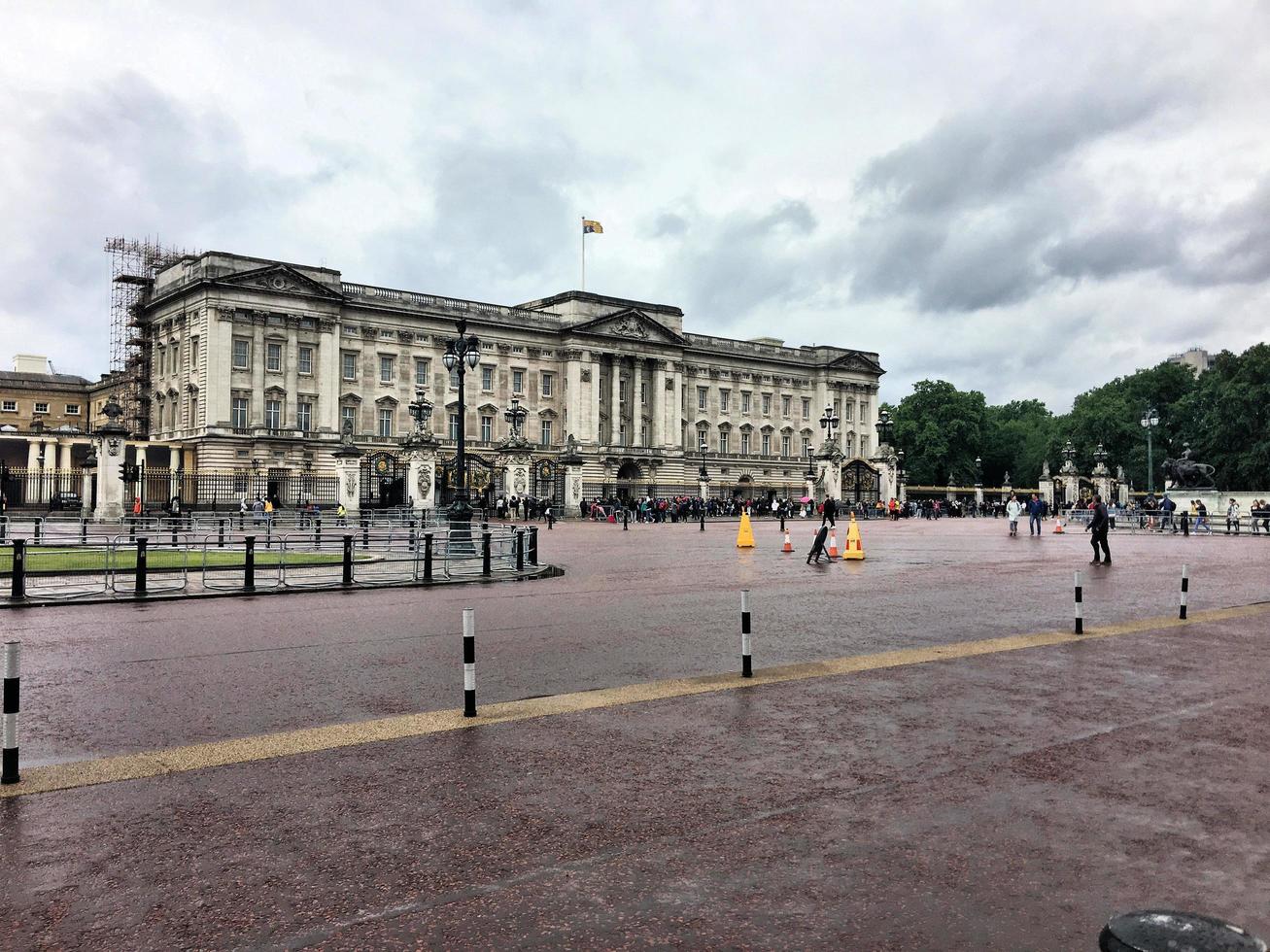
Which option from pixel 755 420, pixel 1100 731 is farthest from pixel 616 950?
pixel 755 420

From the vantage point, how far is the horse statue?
54.4m

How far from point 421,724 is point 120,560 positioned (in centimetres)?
1372

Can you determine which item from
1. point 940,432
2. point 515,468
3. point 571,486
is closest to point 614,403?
point 571,486

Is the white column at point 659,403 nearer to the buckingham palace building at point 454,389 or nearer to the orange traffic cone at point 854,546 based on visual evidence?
the buckingham palace building at point 454,389

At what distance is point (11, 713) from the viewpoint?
6.07 m

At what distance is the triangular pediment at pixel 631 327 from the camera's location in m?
88.9

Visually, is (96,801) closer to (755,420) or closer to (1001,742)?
(1001,742)

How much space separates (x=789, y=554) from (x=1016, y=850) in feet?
77.7

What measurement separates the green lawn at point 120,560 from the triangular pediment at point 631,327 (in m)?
63.8

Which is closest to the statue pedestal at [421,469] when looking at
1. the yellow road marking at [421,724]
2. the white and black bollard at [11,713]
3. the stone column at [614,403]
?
the stone column at [614,403]

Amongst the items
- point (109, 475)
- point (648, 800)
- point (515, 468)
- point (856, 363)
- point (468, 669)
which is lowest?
point (648, 800)

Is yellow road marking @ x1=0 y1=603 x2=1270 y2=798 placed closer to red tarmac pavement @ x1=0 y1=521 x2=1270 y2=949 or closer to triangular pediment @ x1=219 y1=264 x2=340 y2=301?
red tarmac pavement @ x1=0 y1=521 x2=1270 y2=949

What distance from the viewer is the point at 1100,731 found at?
7582 millimetres

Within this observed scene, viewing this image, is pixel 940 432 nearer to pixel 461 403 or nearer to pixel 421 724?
pixel 461 403
